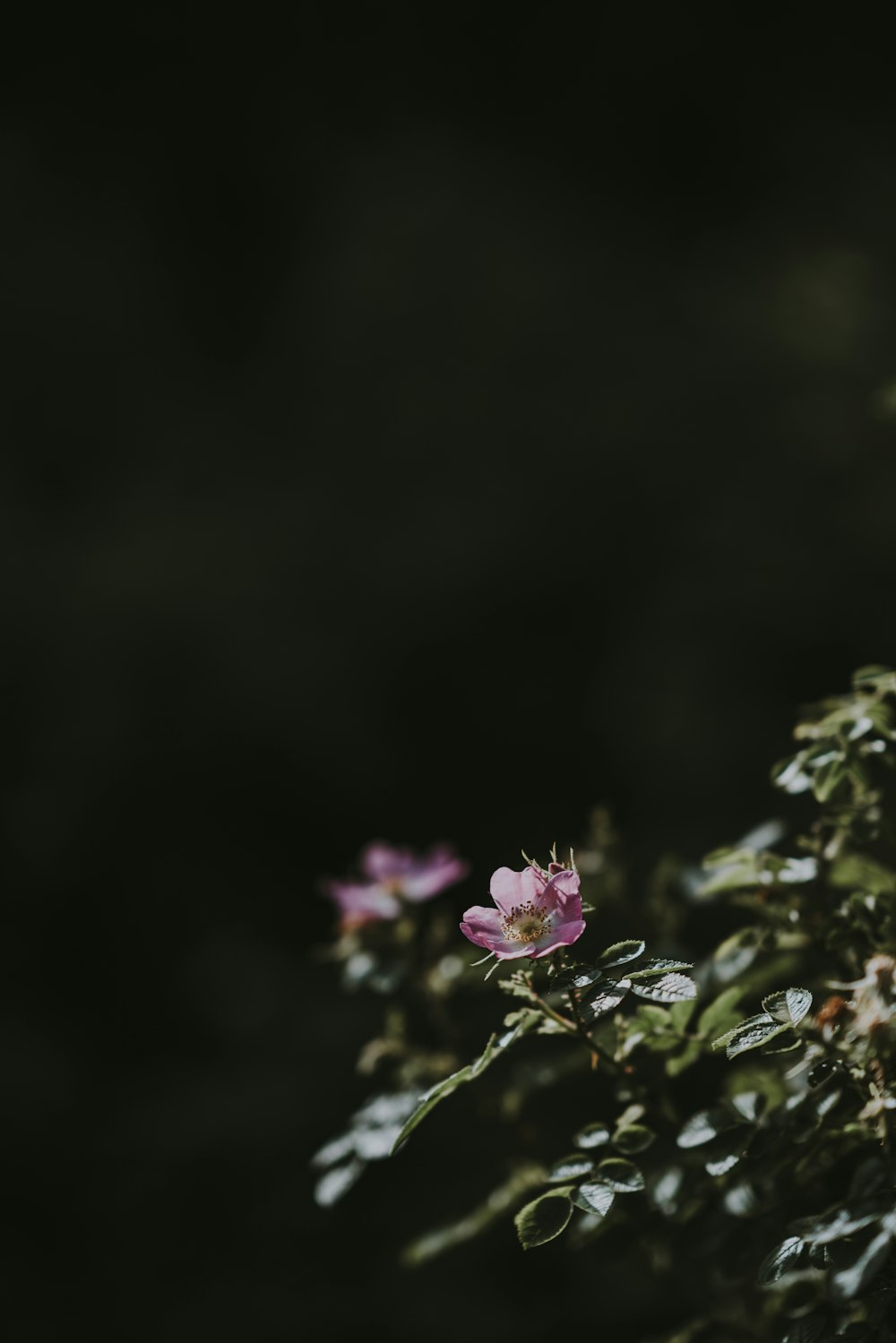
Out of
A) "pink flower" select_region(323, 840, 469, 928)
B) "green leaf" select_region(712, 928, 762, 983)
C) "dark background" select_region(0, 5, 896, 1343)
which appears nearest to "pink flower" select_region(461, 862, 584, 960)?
"green leaf" select_region(712, 928, 762, 983)

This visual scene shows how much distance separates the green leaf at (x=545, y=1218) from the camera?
0.55 metres

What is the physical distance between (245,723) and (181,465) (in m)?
0.60

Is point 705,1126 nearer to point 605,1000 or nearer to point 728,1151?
point 728,1151

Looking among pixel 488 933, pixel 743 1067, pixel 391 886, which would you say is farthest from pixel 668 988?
pixel 391 886

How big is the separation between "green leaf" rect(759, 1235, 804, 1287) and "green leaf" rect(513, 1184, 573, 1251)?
0.08m

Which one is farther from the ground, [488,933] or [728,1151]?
[488,933]

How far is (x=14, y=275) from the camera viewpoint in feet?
9.40

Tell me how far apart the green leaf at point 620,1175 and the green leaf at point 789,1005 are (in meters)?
0.09

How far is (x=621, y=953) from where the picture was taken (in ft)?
1.84

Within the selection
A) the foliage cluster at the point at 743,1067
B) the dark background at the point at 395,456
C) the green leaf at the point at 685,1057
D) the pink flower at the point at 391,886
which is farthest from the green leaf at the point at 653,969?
the dark background at the point at 395,456

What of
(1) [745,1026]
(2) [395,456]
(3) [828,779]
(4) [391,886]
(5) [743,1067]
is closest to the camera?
(1) [745,1026]

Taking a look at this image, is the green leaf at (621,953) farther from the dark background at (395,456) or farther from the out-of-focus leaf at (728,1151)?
the dark background at (395,456)

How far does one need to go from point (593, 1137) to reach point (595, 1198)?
57mm

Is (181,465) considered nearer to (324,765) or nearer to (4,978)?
(324,765)
